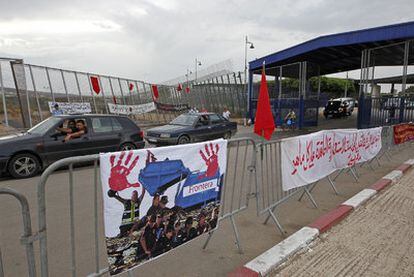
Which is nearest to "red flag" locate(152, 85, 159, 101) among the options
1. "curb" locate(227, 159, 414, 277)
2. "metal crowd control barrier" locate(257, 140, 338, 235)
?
"metal crowd control barrier" locate(257, 140, 338, 235)

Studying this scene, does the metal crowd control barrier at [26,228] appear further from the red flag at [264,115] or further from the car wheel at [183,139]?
the car wheel at [183,139]

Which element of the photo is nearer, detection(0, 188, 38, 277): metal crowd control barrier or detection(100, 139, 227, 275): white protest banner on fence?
detection(0, 188, 38, 277): metal crowd control barrier

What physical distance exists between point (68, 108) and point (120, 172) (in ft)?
56.3

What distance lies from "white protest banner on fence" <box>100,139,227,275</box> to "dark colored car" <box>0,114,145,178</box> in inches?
231

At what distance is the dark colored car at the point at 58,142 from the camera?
7.18 meters

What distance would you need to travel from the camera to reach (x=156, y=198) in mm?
2777

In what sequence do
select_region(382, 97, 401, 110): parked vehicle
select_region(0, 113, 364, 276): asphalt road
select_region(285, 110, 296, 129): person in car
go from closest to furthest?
select_region(0, 113, 364, 276): asphalt road
select_region(382, 97, 401, 110): parked vehicle
select_region(285, 110, 296, 129): person in car

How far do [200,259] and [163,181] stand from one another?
1.35m

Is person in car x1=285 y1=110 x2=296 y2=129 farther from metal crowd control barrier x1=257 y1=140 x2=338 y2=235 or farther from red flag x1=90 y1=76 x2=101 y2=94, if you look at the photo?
metal crowd control barrier x1=257 y1=140 x2=338 y2=235

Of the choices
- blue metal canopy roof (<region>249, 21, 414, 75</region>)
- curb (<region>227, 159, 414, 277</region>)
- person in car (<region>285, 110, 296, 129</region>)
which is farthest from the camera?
person in car (<region>285, 110, 296, 129</region>)

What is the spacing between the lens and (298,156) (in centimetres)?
484

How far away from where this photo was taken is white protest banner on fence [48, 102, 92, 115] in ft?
55.7

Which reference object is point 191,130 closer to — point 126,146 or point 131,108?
point 126,146

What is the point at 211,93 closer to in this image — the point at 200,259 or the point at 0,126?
the point at 0,126
